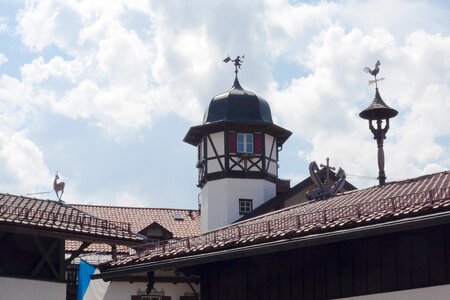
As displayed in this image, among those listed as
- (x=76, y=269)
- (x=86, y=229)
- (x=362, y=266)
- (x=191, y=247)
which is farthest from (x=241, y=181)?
(x=362, y=266)

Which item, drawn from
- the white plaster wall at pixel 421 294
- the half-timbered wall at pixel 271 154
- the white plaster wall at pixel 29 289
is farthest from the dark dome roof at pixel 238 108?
the white plaster wall at pixel 421 294

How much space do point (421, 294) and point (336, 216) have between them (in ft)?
8.81

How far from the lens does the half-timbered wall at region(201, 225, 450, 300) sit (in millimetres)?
18047

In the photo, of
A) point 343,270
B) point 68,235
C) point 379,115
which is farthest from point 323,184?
point 343,270

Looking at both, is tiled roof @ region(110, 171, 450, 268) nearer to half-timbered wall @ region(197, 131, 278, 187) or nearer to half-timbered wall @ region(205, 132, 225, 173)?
half-timbered wall @ region(197, 131, 278, 187)

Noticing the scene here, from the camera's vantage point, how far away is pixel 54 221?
24.8 m

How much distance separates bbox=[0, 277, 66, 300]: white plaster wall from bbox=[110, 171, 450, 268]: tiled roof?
254 cm

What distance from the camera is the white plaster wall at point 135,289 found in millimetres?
25500

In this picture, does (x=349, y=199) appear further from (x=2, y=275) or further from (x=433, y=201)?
(x=2, y=275)

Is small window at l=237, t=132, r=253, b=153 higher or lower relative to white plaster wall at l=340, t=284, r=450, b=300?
higher

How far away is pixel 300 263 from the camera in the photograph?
20.8 metres

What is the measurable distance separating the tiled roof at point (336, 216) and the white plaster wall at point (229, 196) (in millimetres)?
17379

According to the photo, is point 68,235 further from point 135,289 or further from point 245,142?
point 245,142

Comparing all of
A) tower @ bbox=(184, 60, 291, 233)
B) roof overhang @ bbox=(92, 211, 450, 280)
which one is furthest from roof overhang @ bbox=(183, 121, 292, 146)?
roof overhang @ bbox=(92, 211, 450, 280)
